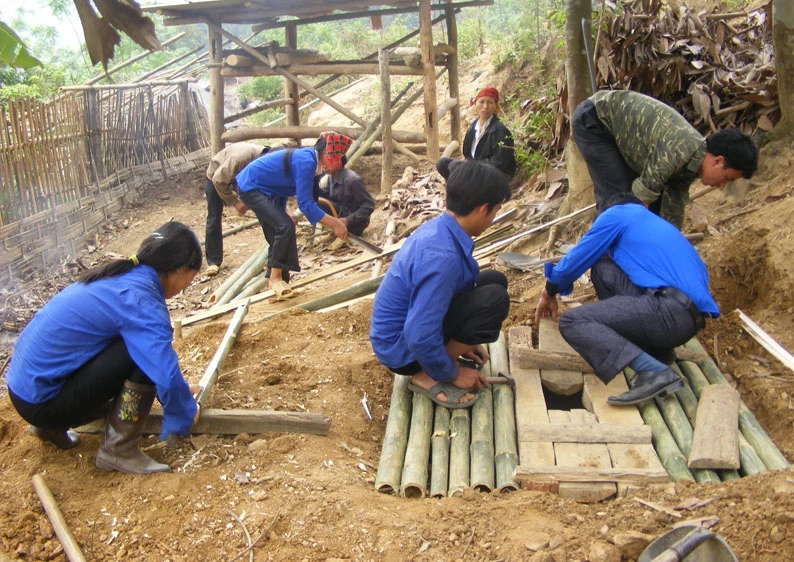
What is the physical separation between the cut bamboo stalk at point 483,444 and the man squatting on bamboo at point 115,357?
130cm

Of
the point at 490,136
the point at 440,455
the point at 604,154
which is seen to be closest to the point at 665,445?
the point at 440,455

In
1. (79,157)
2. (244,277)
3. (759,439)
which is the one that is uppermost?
(79,157)

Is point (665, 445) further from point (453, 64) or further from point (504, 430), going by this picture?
point (453, 64)

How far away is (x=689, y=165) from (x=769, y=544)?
2.45 m

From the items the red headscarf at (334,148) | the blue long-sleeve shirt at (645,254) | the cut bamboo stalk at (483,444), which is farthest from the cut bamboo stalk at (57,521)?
the red headscarf at (334,148)

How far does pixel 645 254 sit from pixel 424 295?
50.1 inches

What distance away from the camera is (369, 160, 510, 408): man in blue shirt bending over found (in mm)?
3242

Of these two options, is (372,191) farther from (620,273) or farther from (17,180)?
(620,273)

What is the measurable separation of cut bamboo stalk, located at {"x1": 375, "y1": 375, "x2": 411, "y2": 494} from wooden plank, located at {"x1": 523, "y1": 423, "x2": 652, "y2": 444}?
0.61 metres

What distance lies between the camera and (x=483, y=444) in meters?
3.27

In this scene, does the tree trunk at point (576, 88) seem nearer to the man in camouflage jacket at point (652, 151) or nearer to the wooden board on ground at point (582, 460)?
the man in camouflage jacket at point (652, 151)

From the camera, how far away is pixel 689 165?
411 centimetres

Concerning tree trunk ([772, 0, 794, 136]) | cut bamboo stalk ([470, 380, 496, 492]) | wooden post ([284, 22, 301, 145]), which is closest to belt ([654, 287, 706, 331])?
cut bamboo stalk ([470, 380, 496, 492])

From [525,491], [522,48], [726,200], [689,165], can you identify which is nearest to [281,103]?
[522,48]
